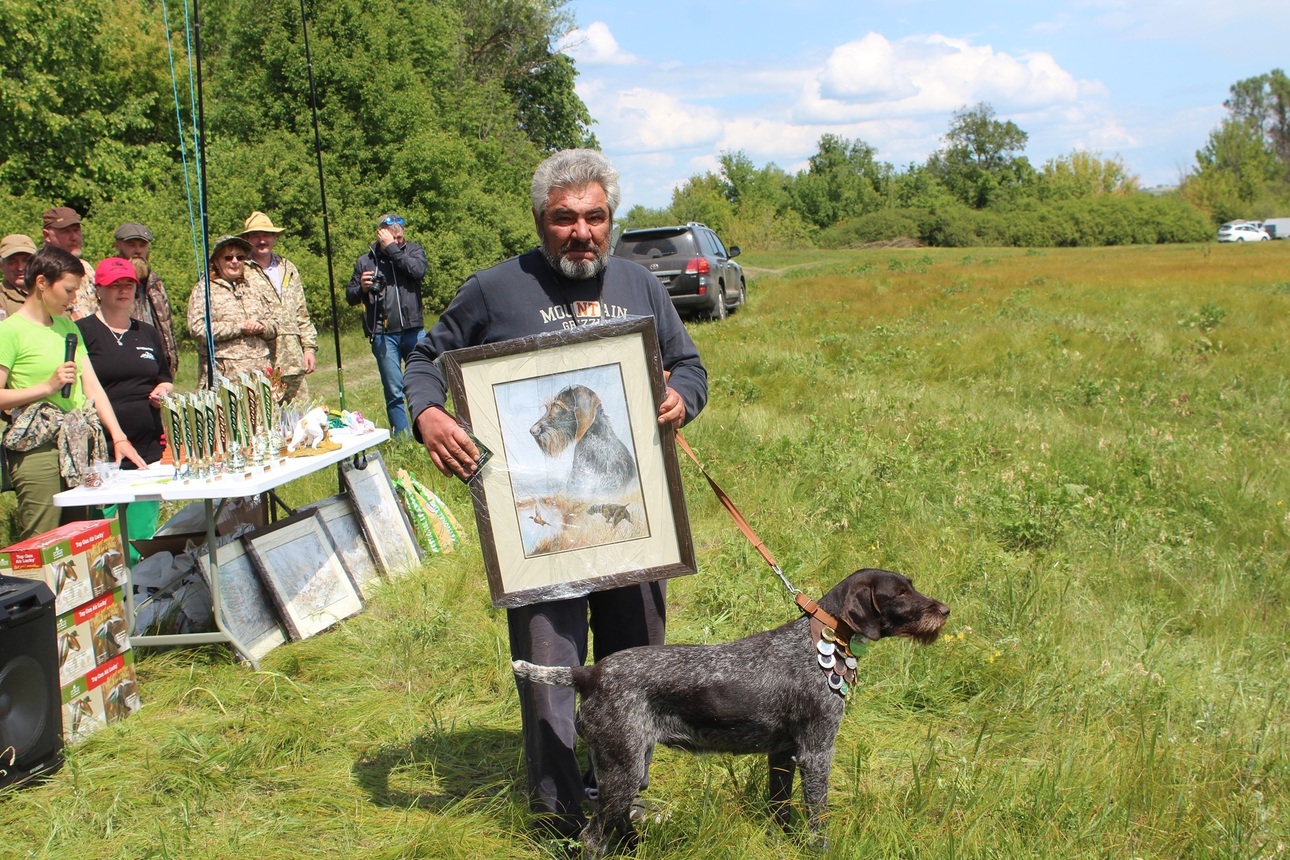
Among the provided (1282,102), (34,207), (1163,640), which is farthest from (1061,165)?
(1163,640)

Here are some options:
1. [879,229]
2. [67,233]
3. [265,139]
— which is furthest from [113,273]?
[879,229]

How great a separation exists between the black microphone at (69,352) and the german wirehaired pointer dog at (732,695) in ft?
12.0

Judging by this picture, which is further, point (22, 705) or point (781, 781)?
point (22, 705)

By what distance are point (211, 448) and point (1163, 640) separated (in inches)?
193

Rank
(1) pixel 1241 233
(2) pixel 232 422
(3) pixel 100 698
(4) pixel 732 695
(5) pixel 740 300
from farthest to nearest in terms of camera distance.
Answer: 1. (1) pixel 1241 233
2. (5) pixel 740 300
3. (2) pixel 232 422
4. (3) pixel 100 698
5. (4) pixel 732 695

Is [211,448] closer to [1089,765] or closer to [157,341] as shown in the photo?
[157,341]

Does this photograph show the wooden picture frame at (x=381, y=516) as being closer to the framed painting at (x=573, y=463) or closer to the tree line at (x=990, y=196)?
the framed painting at (x=573, y=463)

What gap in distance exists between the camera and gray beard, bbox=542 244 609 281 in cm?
297

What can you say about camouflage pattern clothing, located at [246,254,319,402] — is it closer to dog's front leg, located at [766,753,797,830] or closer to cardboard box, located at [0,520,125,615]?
cardboard box, located at [0,520,125,615]

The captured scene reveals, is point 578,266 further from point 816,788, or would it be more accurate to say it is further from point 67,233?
point 67,233

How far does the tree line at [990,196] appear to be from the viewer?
70000 mm

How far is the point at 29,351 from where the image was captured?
4957 mm

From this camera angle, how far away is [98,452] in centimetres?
531

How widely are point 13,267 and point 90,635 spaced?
4.35 metres
